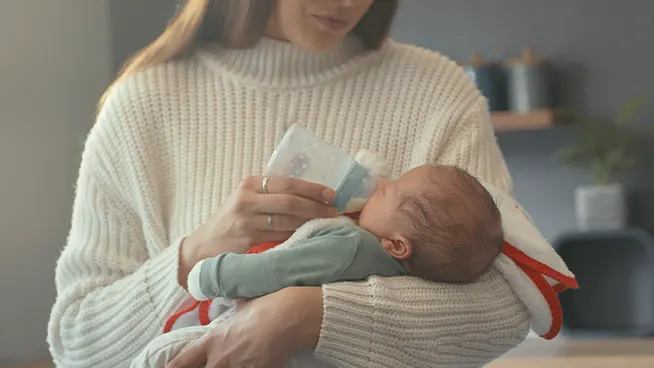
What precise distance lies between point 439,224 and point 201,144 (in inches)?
19.7

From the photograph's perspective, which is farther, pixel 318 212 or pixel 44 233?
pixel 44 233

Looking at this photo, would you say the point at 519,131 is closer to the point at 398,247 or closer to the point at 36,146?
the point at 36,146

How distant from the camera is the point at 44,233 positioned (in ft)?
11.8

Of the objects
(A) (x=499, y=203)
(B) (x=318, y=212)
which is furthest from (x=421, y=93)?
(B) (x=318, y=212)

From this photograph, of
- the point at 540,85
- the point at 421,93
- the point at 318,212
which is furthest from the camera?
the point at 540,85

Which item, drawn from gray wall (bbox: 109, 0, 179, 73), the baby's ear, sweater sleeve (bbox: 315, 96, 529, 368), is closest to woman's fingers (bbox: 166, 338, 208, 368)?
sweater sleeve (bbox: 315, 96, 529, 368)

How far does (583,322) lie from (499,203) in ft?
9.11

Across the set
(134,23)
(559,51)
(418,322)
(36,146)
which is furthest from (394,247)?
(134,23)

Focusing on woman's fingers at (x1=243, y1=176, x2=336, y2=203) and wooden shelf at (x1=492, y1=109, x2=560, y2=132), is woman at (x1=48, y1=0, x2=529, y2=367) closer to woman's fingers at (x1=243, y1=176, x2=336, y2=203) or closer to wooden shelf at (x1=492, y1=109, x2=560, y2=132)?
woman's fingers at (x1=243, y1=176, x2=336, y2=203)

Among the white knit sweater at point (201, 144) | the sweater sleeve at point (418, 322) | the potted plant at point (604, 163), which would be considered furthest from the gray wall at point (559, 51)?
the sweater sleeve at point (418, 322)

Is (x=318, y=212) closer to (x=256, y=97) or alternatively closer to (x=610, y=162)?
(x=256, y=97)

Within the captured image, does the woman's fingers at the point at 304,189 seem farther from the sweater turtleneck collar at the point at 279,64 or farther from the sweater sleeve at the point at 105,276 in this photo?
the sweater turtleneck collar at the point at 279,64

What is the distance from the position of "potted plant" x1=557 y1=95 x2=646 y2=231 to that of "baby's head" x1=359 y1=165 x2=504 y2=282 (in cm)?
267

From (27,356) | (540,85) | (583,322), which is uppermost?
(540,85)
